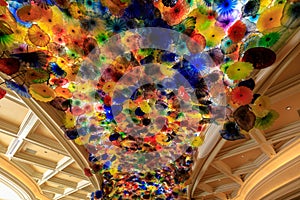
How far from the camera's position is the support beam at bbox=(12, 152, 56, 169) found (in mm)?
6969

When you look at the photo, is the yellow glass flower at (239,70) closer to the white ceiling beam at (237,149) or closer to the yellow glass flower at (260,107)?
the yellow glass flower at (260,107)

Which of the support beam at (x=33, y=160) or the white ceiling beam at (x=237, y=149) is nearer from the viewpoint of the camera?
the white ceiling beam at (x=237, y=149)

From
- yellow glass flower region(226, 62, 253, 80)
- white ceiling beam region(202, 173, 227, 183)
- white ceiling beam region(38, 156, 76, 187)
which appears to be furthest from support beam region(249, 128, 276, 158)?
white ceiling beam region(38, 156, 76, 187)

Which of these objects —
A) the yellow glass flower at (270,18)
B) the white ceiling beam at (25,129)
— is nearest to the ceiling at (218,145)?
the white ceiling beam at (25,129)

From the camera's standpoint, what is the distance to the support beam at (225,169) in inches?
251

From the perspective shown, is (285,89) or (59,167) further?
(59,167)

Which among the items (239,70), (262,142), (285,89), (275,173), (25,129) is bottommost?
(239,70)

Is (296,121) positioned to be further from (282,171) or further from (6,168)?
(6,168)

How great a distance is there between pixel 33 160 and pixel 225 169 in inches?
205

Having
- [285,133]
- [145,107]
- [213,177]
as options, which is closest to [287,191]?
[285,133]

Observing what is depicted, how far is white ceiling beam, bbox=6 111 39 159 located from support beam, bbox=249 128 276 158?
14.1 feet

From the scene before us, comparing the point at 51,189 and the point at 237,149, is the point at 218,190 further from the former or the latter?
the point at 51,189

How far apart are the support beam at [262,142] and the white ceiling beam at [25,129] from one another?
14.1 feet

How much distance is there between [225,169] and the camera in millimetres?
6723
